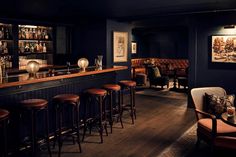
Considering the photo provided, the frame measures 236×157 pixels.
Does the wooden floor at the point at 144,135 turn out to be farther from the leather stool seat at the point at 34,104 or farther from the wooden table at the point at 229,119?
the wooden table at the point at 229,119

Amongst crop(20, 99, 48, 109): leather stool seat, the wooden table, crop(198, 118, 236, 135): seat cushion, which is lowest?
crop(198, 118, 236, 135): seat cushion

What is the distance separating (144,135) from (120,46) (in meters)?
4.28

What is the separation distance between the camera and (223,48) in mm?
6480

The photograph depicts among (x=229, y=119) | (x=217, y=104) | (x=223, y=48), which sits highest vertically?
(x=223, y=48)

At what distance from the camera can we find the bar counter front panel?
145 inches

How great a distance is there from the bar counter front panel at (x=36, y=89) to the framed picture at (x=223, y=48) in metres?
2.94

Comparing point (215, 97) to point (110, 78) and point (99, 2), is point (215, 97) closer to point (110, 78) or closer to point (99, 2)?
point (110, 78)

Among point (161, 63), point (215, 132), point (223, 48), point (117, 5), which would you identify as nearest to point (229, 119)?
point (215, 132)

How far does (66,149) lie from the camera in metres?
4.11

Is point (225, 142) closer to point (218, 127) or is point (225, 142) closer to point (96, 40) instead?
point (218, 127)

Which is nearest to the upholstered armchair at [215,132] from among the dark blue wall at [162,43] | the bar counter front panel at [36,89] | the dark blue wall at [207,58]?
the bar counter front panel at [36,89]

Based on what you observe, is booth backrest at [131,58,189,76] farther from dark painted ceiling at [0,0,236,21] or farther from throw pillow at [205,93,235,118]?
throw pillow at [205,93,235,118]

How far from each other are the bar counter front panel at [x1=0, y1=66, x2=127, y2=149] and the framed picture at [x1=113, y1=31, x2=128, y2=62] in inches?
121

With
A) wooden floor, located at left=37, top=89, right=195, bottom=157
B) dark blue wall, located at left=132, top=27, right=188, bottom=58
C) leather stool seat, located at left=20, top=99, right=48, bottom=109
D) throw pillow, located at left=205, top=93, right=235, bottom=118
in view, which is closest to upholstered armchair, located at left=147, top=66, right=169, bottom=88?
wooden floor, located at left=37, top=89, right=195, bottom=157
